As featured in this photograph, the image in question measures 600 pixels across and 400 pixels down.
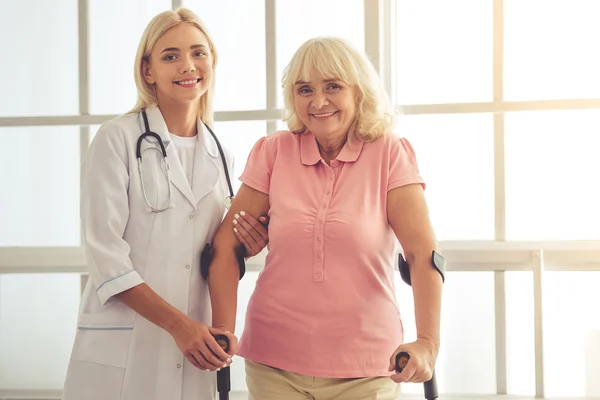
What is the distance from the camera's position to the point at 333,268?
166 centimetres

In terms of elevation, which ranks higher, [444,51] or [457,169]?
[444,51]

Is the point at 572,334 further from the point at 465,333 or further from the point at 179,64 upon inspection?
the point at 179,64

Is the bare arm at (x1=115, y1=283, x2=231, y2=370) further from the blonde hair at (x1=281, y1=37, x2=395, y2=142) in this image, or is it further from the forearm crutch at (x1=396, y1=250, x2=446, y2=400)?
the blonde hair at (x1=281, y1=37, x2=395, y2=142)

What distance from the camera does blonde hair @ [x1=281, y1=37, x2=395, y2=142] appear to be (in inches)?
66.7

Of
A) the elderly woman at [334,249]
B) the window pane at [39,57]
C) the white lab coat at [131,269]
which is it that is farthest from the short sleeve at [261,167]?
the window pane at [39,57]

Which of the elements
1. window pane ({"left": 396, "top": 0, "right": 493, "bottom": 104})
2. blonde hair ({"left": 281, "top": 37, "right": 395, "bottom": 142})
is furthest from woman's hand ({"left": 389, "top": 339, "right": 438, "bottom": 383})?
window pane ({"left": 396, "top": 0, "right": 493, "bottom": 104})

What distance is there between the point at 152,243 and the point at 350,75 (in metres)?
0.63

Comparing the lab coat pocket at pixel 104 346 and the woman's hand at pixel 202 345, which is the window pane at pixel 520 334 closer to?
the woman's hand at pixel 202 345

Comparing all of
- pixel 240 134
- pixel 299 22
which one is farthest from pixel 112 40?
pixel 299 22

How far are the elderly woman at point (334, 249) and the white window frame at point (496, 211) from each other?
0.55 metres

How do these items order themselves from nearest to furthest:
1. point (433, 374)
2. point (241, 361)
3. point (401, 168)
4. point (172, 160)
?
point (433, 374) → point (401, 168) → point (172, 160) → point (241, 361)

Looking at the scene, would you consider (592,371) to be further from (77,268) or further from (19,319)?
(19,319)

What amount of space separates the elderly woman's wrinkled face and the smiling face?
0.87ft

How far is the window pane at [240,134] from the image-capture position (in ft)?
8.05
